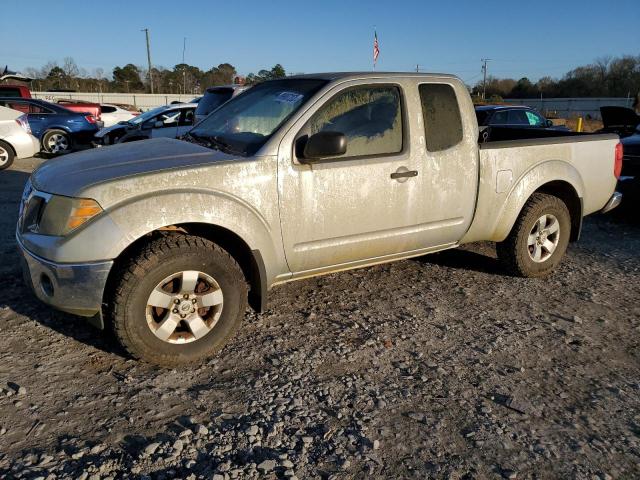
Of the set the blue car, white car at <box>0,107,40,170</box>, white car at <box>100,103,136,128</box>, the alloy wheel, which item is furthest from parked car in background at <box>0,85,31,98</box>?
the alloy wheel

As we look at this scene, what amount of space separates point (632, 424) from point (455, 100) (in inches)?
105

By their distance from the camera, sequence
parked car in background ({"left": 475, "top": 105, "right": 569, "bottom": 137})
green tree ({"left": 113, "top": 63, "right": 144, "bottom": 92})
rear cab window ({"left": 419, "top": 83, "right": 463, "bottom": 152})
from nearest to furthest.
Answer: rear cab window ({"left": 419, "top": 83, "right": 463, "bottom": 152}), parked car in background ({"left": 475, "top": 105, "right": 569, "bottom": 137}), green tree ({"left": 113, "top": 63, "right": 144, "bottom": 92})

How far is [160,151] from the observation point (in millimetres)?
3588

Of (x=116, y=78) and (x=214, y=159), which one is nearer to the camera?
(x=214, y=159)

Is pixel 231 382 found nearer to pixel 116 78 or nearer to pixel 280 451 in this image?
pixel 280 451

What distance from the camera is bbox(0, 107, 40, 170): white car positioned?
1102 cm

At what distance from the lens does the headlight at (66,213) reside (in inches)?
117

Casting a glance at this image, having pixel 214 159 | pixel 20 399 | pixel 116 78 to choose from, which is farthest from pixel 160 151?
pixel 116 78

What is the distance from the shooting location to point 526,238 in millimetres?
4742

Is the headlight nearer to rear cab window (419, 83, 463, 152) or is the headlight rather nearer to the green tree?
rear cab window (419, 83, 463, 152)

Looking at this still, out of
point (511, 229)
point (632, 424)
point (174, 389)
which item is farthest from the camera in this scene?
point (511, 229)

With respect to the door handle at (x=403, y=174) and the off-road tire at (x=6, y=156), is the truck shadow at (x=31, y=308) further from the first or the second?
the off-road tire at (x=6, y=156)

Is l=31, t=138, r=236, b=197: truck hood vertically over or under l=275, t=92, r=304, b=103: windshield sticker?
under

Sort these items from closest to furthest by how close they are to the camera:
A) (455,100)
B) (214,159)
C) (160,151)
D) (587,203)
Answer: (214,159), (160,151), (455,100), (587,203)
